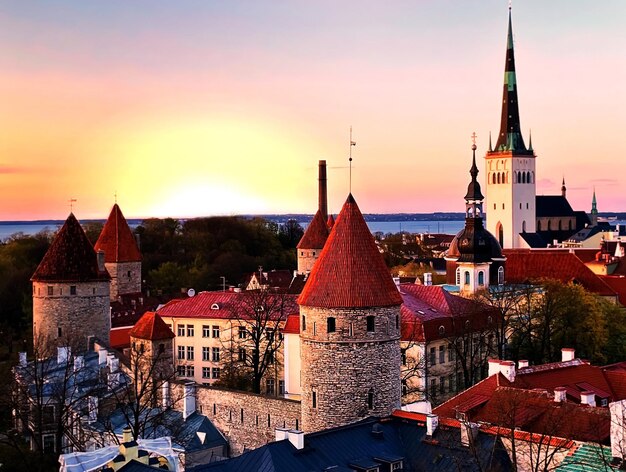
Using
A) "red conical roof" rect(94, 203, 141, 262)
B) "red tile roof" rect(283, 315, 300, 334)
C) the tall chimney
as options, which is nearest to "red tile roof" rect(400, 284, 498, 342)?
"red tile roof" rect(283, 315, 300, 334)

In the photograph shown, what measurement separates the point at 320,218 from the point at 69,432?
3752 cm

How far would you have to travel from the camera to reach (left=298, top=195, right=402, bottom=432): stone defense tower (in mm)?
24500

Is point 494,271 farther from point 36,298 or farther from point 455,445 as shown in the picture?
point 455,445

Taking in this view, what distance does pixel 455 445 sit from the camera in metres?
22.2

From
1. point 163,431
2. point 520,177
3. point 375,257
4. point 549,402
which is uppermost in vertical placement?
point 520,177

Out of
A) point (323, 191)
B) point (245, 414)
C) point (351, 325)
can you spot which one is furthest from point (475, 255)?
point (351, 325)

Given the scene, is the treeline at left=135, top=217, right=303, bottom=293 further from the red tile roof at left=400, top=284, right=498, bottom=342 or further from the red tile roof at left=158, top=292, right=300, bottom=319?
the red tile roof at left=400, top=284, right=498, bottom=342

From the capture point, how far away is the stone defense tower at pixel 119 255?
58.2m

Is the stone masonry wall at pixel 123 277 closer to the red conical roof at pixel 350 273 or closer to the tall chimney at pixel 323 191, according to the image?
the tall chimney at pixel 323 191

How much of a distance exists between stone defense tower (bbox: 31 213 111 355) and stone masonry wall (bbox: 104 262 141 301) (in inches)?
510

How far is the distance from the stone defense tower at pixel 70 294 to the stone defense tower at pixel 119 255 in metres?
13.1

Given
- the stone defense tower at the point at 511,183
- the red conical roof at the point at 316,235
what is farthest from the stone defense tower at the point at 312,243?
the stone defense tower at the point at 511,183

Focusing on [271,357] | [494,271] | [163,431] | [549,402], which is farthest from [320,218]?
[549,402]

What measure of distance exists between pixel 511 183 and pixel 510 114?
27.3 ft
